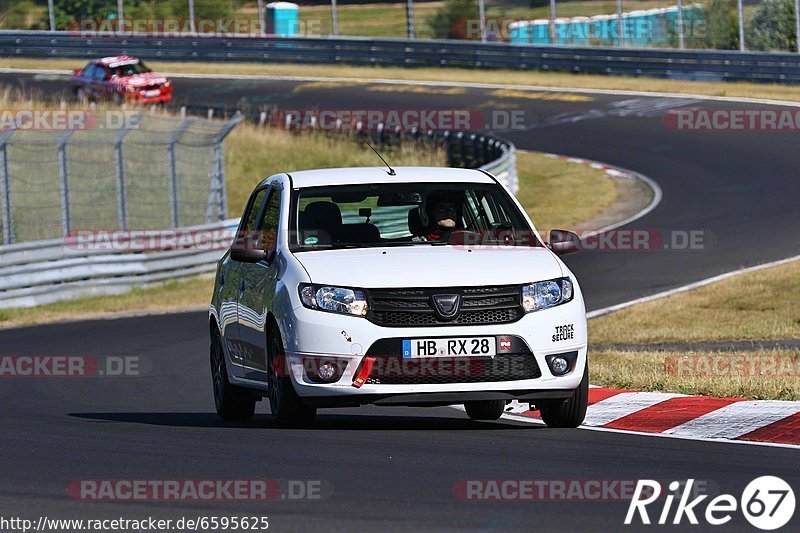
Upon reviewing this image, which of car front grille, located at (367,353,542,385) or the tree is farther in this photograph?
the tree

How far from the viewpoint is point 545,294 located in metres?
8.85

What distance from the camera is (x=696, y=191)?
27.9 m

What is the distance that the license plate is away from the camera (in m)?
8.56

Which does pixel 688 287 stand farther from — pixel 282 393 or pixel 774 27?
pixel 774 27

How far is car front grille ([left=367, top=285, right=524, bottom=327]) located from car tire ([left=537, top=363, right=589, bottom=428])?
677 mm

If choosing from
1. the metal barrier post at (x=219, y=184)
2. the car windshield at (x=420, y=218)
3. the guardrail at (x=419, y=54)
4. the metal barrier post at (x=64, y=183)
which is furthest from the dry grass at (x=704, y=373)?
the guardrail at (x=419, y=54)

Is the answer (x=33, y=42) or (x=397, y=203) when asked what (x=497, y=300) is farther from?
(x=33, y=42)

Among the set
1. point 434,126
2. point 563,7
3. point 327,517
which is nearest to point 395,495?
point 327,517

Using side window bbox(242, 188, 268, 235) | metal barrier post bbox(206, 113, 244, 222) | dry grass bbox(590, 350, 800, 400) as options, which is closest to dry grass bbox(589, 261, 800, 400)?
dry grass bbox(590, 350, 800, 400)

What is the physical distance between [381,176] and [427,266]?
50.8 inches

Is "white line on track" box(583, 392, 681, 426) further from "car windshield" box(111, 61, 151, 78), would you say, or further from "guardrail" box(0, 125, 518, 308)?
"car windshield" box(111, 61, 151, 78)

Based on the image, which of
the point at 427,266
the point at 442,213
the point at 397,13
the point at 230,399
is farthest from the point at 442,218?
the point at 397,13

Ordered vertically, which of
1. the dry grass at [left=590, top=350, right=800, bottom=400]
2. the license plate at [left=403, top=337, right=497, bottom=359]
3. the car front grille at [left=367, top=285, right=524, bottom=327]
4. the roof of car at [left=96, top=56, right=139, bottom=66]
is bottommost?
the dry grass at [left=590, top=350, right=800, bottom=400]

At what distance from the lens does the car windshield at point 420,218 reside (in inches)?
377
